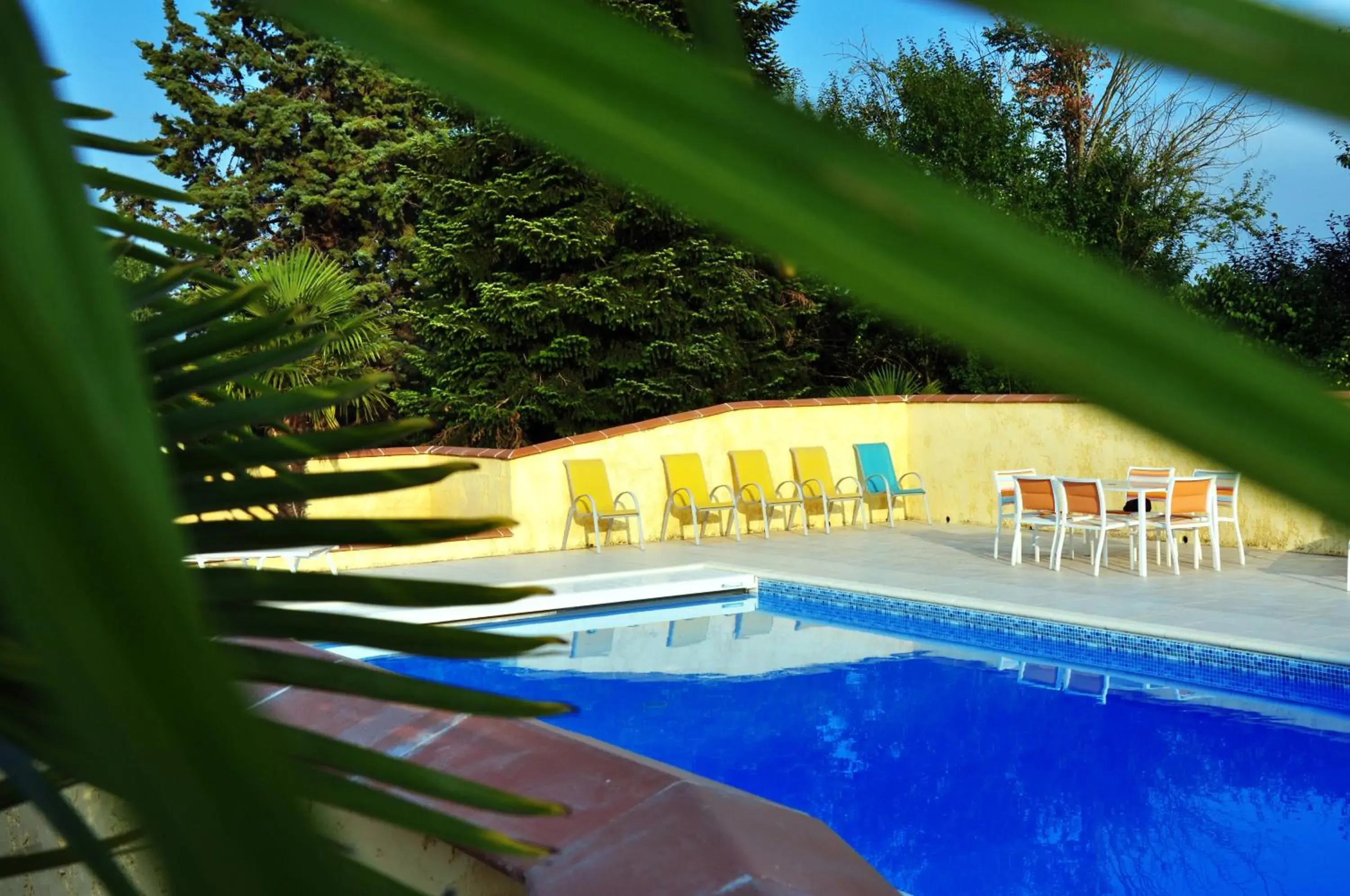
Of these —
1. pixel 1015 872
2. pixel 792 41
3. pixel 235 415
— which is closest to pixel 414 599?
pixel 235 415

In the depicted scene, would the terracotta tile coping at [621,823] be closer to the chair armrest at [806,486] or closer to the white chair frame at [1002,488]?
the white chair frame at [1002,488]

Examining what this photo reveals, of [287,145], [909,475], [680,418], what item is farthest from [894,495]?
[287,145]

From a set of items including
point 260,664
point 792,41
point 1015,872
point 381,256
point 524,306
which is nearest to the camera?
point 260,664

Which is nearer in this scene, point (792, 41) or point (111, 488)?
point (111, 488)

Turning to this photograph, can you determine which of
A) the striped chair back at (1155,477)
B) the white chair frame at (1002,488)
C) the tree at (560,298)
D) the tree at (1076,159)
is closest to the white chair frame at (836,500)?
the white chair frame at (1002,488)

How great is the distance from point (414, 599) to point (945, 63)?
24224 mm

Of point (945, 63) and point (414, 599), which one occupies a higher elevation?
point (945, 63)

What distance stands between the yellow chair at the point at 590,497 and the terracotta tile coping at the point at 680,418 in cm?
34

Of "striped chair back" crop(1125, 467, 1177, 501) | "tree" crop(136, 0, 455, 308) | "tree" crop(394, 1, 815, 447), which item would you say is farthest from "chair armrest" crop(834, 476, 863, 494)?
"tree" crop(136, 0, 455, 308)

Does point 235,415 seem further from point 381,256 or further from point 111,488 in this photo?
point 381,256

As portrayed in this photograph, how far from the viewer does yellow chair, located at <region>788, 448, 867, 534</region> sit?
46.5 ft

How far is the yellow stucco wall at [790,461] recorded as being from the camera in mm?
12383

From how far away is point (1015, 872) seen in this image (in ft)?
16.5

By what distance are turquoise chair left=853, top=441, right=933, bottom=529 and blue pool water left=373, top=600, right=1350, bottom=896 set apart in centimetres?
523
